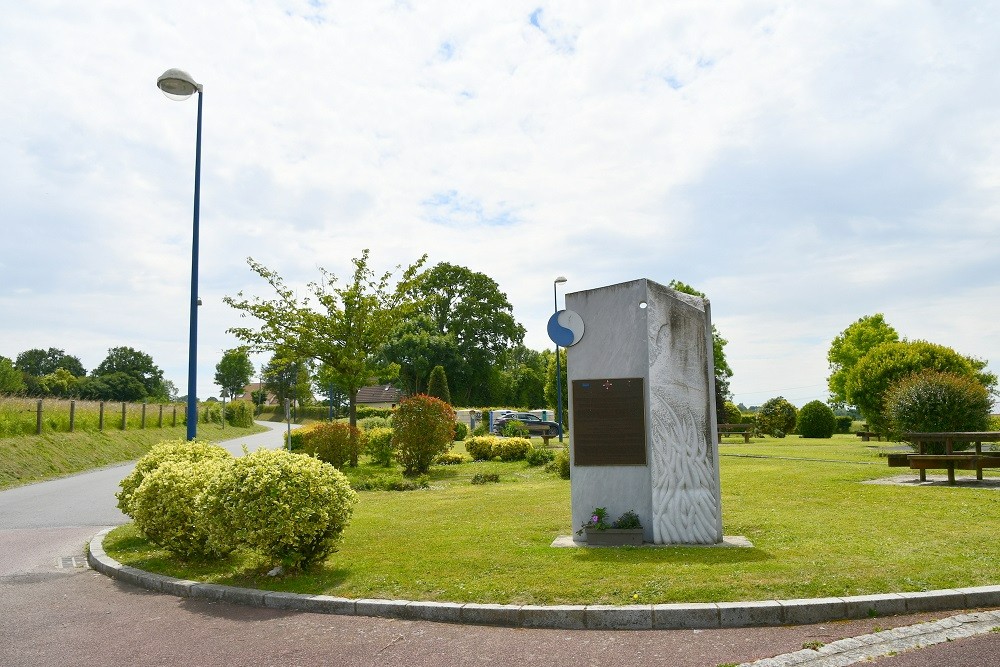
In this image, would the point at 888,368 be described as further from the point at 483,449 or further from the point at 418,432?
the point at 418,432

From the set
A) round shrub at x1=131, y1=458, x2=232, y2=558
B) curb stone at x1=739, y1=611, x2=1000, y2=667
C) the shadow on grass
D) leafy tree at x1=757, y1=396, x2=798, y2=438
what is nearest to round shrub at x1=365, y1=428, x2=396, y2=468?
round shrub at x1=131, y1=458, x2=232, y2=558

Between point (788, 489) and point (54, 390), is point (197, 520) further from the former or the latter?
point (54, 390)

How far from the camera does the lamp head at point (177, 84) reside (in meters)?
11.9

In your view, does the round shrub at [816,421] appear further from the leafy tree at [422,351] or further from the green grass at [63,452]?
the green grass at [63,452]

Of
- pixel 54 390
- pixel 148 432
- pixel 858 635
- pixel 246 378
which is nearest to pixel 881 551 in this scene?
pixel 858 635

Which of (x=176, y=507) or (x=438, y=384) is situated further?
(x=438, y=384)

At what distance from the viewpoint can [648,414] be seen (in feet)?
27.5

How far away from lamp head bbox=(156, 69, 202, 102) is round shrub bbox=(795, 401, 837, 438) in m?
34.6

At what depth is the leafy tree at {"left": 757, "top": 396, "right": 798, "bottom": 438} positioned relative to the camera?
38469 mm

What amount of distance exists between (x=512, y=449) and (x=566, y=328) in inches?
641

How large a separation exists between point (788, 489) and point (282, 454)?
9383mm

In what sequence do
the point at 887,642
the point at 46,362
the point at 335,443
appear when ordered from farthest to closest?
the point at 46,362 → the point at 335,443 → the point at 887,642

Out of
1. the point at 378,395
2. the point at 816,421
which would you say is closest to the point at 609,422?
the point at 816,421

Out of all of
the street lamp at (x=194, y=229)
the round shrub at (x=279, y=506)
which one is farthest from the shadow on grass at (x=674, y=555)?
the street lamp at (x=194, y=229)
